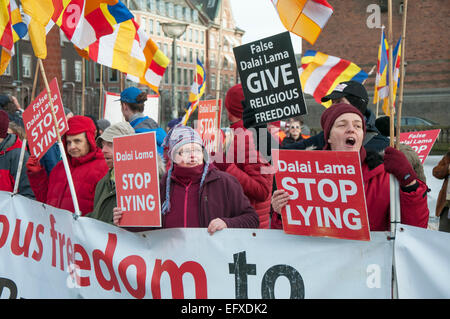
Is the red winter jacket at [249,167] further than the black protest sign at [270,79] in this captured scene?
Yes

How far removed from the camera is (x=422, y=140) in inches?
264

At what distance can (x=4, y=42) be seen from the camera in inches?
193

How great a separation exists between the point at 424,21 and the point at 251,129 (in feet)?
100

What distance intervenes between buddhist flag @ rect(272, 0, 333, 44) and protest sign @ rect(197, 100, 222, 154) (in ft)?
6.54

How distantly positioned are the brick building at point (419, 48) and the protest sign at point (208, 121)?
84.2 ft

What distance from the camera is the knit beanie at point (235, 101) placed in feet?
15.5

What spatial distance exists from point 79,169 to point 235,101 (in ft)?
4.54

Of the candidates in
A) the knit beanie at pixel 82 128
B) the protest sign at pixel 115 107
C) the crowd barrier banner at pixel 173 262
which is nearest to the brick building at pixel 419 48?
the protest sign at pixel 115 107

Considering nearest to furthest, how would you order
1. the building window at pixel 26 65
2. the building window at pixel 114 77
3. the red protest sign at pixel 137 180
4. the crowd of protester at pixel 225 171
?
the crowd of protester at pixel 225 171
the red protest sign at pixel 137 180
the building window at pixel 26 65
the building window at pixel 114 77

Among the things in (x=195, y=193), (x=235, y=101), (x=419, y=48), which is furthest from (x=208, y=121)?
(x=419, y=48)

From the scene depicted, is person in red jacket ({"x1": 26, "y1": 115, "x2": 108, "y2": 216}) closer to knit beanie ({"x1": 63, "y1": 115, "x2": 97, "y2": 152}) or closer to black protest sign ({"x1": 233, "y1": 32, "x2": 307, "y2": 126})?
knit beanie ({"x1": 63, "y1": 115, "x2": 97, "y2": 152})

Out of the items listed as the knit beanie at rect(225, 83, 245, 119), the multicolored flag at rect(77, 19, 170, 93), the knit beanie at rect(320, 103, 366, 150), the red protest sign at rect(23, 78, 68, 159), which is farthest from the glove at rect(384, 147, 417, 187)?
the multicolored flag at rect(77, 19, 170, 93)

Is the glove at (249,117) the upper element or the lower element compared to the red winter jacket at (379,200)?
upper

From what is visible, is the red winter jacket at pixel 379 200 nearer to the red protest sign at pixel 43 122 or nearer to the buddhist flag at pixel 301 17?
the buddhist flag at pixel 301 17
